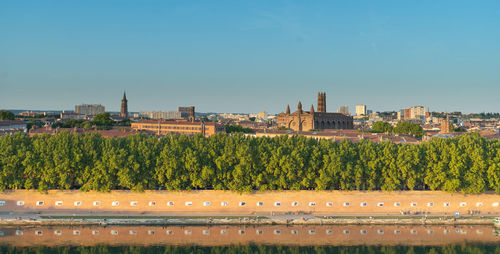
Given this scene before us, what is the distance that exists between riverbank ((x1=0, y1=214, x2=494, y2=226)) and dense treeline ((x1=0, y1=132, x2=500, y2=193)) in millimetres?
2616

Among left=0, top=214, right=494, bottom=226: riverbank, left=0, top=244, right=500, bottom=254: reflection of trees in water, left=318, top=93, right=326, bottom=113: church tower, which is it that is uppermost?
→ left=318, top=93, right=326, bottom=113: church tower

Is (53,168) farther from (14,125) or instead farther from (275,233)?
(14,125)

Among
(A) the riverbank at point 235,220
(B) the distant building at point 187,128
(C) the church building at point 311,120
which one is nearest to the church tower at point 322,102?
(C) the church building at point 311,120

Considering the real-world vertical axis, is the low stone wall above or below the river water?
above

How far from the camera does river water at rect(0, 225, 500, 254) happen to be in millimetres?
35938

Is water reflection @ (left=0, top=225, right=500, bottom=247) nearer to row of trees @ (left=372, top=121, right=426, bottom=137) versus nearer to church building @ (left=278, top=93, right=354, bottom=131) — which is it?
row of trees @ (left=372, top=121, right=426, bottom=137)

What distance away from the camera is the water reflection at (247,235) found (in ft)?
121

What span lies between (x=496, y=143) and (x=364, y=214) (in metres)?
16.6

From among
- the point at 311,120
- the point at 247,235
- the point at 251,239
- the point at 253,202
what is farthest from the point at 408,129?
the point at 251,239

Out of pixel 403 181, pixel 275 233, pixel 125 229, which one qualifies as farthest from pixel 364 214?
pixel 125 229

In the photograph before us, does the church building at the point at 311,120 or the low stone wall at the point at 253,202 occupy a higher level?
the church building at the point at 311,120

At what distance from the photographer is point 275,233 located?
39375 mm

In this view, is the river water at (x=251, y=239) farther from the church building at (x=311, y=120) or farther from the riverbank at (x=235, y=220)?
the church building at (x=311, y=120)

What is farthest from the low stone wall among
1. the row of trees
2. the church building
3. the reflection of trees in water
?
the church building
